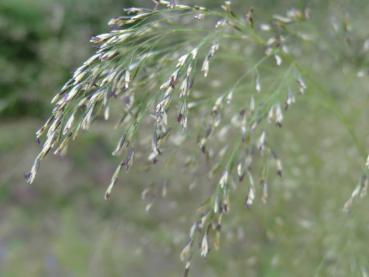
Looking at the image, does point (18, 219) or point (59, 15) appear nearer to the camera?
point (59, 15)

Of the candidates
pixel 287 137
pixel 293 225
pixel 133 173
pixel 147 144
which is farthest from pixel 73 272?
pixel 147 144

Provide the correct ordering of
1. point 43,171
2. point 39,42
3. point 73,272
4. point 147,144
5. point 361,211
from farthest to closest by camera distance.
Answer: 1. point 39,42
2. point 43,171
3. point 73,272
4. point 361,211
5. point 147,144

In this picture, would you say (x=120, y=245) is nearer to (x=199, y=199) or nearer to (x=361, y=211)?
(x=199, y=199)

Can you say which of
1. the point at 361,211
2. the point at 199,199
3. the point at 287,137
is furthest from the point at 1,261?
the point at 361,211

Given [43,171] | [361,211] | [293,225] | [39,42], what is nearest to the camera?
[361,211]

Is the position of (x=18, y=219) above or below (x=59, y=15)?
below

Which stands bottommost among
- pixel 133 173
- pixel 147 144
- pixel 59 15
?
pixel 133 173

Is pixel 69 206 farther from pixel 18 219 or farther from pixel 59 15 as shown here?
pixel 59 15
